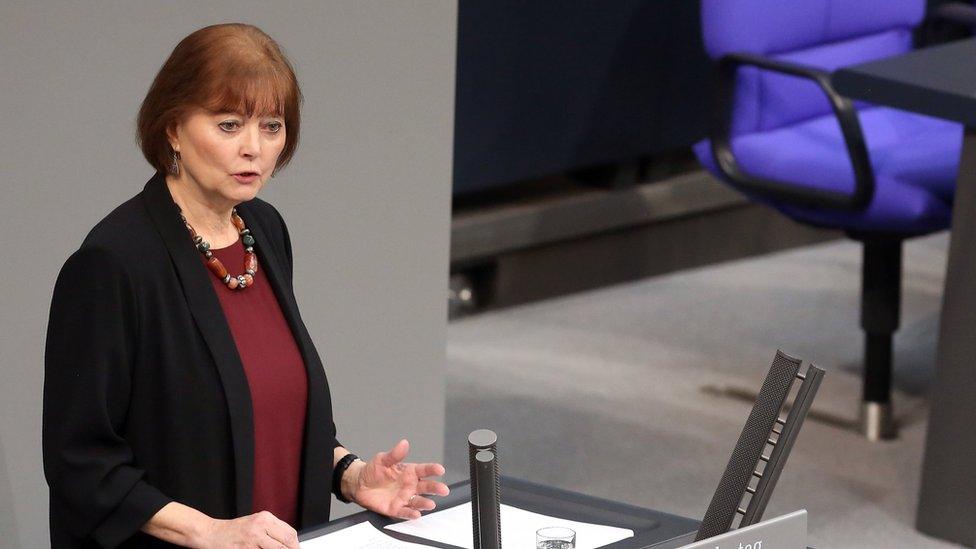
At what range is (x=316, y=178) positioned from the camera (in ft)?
9.29

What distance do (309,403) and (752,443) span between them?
1.93 ft

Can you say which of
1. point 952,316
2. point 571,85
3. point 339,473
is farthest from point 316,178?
point 571,85

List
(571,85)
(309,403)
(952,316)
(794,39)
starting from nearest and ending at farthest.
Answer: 1. (309,403)
2. (952,316)
3. (794,39)
4. (571,85)

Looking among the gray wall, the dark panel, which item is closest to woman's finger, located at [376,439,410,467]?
the gray wall

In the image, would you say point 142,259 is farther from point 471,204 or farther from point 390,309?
point 471,204

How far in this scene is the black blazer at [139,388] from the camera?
1.75 m

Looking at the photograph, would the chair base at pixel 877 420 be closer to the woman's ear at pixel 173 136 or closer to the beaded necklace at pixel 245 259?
the beaded necklace at pixel 245 259

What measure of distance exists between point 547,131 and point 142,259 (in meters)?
3.47

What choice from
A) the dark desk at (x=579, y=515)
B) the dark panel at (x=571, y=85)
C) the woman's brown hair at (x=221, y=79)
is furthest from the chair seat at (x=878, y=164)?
the woman's brown hair at (x=221, y=79)

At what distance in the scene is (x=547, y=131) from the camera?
204 inches

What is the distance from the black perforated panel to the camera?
1.54m

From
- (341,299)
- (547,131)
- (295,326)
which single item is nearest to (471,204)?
(547,131)

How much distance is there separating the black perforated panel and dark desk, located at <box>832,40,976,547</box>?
2.03 metres

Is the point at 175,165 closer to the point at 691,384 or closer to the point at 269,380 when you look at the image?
the point at 269,380
